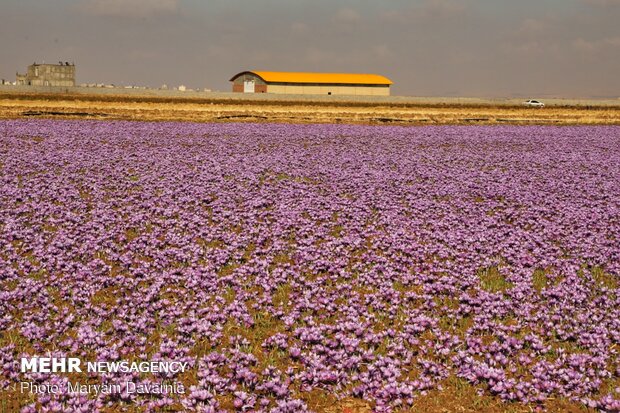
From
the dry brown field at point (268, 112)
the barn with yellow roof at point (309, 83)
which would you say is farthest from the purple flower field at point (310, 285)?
the barn with yellow roof at point (309, 83)

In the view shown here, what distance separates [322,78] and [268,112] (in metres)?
89.2

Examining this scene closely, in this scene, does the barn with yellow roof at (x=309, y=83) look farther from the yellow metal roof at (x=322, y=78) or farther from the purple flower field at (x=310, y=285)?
the purple flower field at (x=310, y=285)

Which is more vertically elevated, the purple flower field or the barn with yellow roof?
the barn with yellow roof

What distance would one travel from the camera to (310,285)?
866 centimetres

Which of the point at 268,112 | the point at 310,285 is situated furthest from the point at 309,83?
the point at 310,285

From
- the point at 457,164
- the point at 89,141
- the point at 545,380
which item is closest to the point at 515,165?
the point at 457,164

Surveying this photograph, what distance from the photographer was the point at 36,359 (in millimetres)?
6137

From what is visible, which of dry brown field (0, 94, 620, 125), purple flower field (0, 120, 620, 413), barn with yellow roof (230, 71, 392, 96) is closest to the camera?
purple flower field (0, 120, 620, 413)

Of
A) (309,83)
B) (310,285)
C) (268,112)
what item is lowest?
(310,285)

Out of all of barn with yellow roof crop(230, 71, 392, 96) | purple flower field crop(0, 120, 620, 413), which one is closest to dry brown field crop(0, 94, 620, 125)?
purple flower field crop(0, 120, 620, 413)

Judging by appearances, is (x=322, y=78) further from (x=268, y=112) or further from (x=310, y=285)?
(x=310, y=285)

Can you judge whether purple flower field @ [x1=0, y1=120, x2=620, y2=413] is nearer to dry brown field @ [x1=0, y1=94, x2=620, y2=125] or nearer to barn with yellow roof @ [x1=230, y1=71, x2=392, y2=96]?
dry brown field @ [x1=0, y1=94, x2=620, y2=125]

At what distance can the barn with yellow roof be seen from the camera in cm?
14025

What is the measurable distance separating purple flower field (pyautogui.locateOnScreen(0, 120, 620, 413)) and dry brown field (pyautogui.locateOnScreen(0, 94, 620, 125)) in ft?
110
